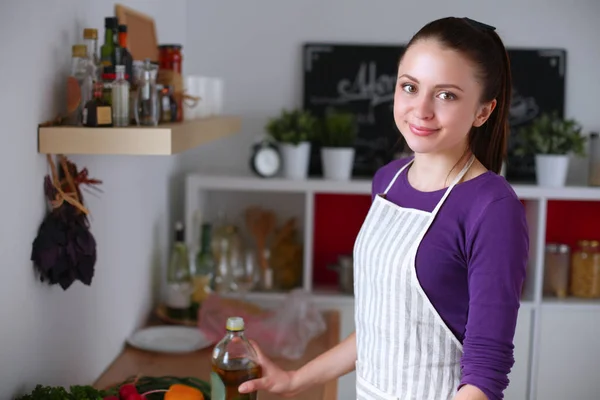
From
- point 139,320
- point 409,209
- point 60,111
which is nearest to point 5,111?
point 60,111

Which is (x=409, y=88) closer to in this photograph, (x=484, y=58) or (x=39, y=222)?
(x=484, y=58)

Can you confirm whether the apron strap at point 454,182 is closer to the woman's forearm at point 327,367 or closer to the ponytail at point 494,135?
the ponytail at point 494,135

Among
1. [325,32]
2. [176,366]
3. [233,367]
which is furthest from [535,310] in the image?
[233,367]

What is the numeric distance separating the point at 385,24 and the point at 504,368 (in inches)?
84.3

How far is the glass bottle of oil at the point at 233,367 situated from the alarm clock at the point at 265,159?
144cm

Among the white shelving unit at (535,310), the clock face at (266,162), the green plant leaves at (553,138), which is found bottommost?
the white shelving unit at (535,310)

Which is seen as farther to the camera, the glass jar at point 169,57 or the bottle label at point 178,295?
the bottle label at point 178,295

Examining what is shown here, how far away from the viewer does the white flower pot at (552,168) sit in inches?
116

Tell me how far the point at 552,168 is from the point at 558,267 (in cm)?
38

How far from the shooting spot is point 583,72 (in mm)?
3137

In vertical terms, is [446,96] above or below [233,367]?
above

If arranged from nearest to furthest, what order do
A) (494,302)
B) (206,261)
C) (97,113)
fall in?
(494,302)
(97,113)
(206,261)

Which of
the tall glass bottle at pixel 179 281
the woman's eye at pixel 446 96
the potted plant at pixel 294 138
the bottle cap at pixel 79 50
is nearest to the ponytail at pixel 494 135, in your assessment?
the woman's eye at pixel 446 96

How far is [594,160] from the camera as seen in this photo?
299 cm
